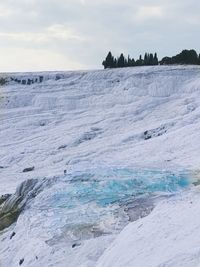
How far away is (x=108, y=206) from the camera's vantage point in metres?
21.1

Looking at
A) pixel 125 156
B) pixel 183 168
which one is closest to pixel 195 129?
pixel 125 156

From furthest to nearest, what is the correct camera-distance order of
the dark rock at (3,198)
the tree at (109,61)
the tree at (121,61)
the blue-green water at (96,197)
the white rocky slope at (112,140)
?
the tree at (109,61), the tree at (121,61), the dark rock at (3,198), the blue-green water at (96,197), the white rocky slope at (112,140)

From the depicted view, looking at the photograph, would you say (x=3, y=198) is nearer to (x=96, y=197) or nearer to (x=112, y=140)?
(x=96, y=197)

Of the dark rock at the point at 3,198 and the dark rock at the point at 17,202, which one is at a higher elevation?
the dark rock at the point at 17,202

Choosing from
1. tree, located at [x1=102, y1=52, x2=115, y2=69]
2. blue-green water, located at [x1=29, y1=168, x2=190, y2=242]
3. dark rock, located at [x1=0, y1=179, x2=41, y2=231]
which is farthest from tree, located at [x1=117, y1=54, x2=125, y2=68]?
dark rock, located at [x1=0, y1=179, x2=41, y2=231]

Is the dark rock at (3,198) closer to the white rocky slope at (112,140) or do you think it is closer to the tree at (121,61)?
the white rocky slope at (112,140)

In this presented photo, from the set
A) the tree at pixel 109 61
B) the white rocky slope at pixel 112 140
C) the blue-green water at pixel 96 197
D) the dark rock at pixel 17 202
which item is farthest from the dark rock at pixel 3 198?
the tree at pixel 109 61

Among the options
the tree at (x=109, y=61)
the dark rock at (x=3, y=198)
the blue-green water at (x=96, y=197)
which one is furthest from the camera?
the tree at (x=109, y=61)

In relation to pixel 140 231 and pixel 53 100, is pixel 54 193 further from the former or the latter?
pixel 53 100

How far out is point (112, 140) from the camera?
41812 millimetres

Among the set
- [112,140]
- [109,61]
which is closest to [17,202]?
[112,140]

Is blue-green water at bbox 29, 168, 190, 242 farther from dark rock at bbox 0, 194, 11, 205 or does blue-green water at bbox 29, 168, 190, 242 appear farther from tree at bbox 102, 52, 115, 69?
tree at bbox 102, 52, 115, 69

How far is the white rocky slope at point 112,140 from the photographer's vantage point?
595 inches

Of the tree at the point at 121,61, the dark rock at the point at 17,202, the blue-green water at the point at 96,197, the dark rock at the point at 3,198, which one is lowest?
the dark rock at the point at 3,198
